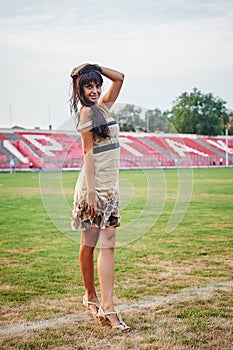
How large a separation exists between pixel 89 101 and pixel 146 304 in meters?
1.49

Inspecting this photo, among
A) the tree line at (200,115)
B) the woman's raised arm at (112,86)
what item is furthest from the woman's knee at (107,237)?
the tree line at (200,115)

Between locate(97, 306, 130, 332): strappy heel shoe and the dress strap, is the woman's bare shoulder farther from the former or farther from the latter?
locate(97, 306, 130, 332): strappy heel shoe

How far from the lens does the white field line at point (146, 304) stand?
11.2 ft

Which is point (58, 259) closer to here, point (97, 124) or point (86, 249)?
point (86, 249)

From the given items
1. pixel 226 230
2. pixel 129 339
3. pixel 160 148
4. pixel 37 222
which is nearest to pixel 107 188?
pixel 129 339

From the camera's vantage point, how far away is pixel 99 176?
3.48m

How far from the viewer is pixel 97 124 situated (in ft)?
11.2

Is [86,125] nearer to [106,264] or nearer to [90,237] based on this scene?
[90,237]

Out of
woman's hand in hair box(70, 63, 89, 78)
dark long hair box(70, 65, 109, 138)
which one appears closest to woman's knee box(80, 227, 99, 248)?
dark long hair box(70, 65, 109, 138)

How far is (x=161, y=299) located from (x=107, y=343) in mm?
1036

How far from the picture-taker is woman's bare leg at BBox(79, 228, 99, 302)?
3609 millimetres

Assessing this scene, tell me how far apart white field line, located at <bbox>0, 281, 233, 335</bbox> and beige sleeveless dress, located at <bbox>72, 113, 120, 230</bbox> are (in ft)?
2.08

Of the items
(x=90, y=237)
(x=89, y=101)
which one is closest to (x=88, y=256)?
(x=90, y=237)

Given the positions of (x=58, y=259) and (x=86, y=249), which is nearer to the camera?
(x=86, y=249)
